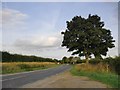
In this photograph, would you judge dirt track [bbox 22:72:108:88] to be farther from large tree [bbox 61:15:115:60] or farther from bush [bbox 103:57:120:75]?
large tree [bbox 61:15:115:60]

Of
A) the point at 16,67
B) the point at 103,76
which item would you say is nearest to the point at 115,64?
the point at 103,76

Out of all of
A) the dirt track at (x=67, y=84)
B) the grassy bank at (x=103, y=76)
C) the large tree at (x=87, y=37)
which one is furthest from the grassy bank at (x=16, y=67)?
the dirt track at (x=67, y=84)

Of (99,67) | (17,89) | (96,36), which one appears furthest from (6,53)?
(17,89)

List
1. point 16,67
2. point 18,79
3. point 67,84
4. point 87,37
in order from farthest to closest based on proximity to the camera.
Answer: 1. point 87,37
2. point 16,67
3. point 18,79
4. point 67,84

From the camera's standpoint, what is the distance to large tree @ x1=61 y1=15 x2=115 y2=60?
6456cm

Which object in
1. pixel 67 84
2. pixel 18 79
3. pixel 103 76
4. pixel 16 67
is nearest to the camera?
pixel 67 84

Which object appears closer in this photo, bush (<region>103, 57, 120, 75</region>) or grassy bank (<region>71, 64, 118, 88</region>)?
grassy bank (<region>71, 64, 118, 88</region>)

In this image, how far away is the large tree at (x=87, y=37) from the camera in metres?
64.6

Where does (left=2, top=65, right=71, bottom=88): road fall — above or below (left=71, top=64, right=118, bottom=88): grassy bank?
below

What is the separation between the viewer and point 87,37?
64.8 meters

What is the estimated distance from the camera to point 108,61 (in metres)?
38.0

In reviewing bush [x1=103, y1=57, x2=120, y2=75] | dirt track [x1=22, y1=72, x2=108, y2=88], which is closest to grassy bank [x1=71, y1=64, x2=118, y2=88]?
dirt track [x1=22, y1=72, x2=108, y2=88]

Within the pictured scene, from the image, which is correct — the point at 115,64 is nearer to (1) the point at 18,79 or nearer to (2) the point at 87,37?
(1) the point at 18,79

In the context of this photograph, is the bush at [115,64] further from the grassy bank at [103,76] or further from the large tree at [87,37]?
the large tree at [87,37]
